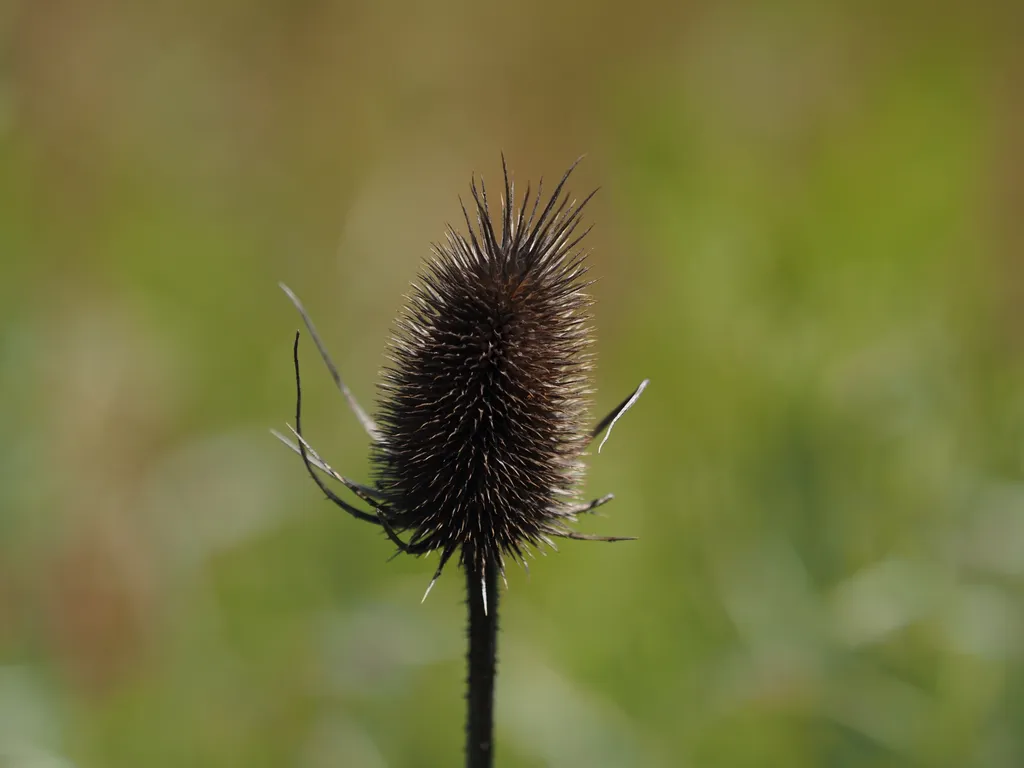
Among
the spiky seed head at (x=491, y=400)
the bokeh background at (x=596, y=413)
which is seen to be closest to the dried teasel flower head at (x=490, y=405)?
the spiky seed head at (x=491, y=400)

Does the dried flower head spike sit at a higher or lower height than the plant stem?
higher

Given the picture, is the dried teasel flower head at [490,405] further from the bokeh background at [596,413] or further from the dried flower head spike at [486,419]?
the bokeh background at [596,413]

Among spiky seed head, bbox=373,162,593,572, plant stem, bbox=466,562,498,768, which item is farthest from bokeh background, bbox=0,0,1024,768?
spiky seed head, bbox=373,162,593,572

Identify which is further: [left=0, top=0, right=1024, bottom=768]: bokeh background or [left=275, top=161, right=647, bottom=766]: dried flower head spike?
[left=0, top=0, right=1024, bottom=768]: bokeh background

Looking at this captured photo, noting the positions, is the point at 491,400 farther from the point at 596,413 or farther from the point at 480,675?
the point at 596,413

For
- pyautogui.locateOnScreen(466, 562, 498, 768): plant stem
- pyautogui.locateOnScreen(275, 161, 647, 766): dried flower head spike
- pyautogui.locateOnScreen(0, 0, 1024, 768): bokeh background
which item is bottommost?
pyautogui.locateOnScreen(466, 562, 498, 768): plant stem

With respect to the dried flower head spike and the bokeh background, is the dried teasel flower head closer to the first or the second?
the dried flower head spike

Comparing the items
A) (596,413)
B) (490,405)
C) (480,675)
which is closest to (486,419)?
(490,405)

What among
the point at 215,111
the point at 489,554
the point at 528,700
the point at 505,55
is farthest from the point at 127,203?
the point at 489,554
